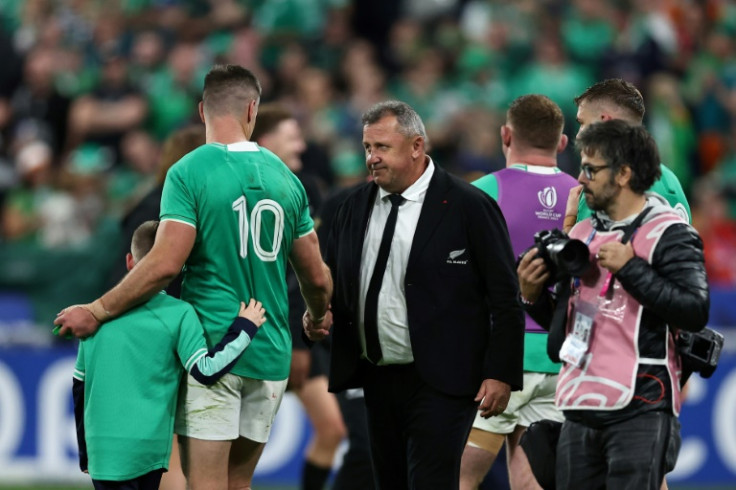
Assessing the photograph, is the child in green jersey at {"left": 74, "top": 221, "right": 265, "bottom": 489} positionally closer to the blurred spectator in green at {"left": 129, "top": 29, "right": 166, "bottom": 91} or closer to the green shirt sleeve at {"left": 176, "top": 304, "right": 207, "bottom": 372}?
the green shirt sleeve at {"left": 176, "top": 304, "right": 207, "bottom": 372}

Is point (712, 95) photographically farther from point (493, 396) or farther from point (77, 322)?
point (77, 322)

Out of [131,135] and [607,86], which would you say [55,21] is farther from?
[607,86]

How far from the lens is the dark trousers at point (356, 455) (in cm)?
844

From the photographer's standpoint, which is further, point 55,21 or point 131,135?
point 55,21

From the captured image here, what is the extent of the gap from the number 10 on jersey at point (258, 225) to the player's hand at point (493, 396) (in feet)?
3.75

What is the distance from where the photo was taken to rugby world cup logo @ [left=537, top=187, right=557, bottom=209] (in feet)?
23.3

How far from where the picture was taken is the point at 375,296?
6.39 meters

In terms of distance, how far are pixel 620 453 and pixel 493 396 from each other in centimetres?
98

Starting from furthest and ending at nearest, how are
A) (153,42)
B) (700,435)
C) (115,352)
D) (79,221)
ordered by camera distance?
(153,42) → (79,221) → (700,435) → (115,352)

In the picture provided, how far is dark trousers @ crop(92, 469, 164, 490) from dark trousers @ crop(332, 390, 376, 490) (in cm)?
248

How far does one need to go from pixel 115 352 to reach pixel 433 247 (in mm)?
1547

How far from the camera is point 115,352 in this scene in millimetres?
5922

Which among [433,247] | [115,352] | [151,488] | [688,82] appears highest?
[688,82]

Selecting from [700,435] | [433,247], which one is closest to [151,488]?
[433,247]
